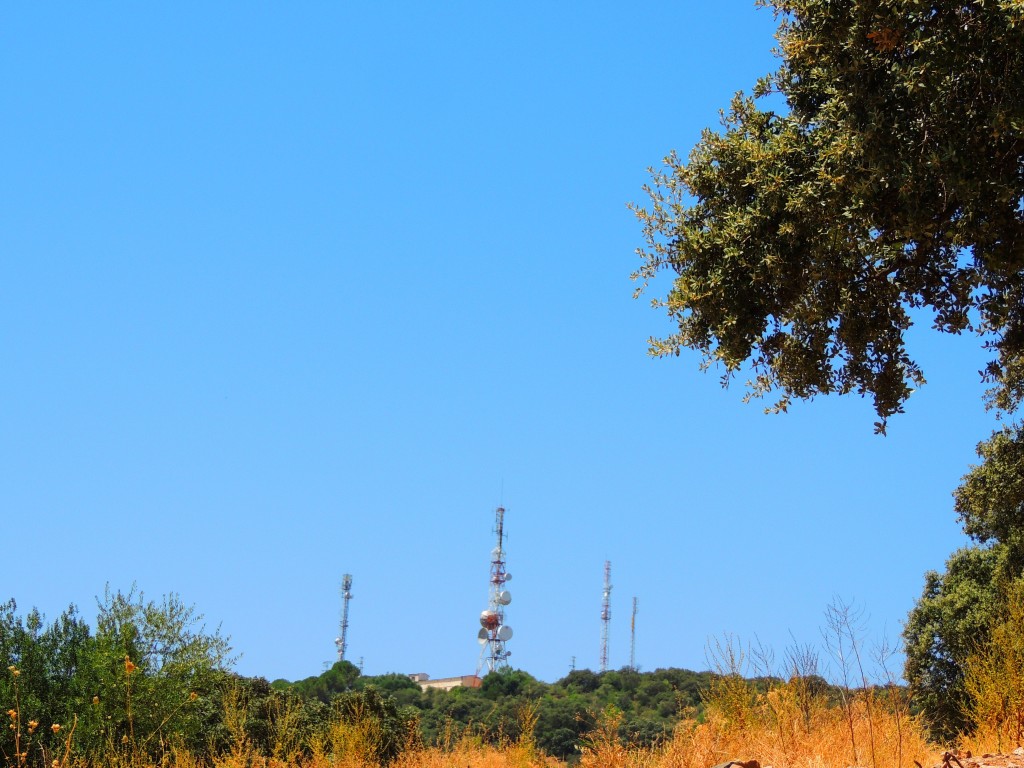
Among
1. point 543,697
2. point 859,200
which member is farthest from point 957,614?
point 543,697

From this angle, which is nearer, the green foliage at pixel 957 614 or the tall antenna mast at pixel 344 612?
the green foliage at pixel 957 614

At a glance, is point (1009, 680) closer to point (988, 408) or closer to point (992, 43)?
point (988, 408)

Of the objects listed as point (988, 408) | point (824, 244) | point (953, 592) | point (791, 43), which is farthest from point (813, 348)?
point (953, 592)

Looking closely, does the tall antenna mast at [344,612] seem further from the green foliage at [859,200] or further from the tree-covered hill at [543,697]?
the green foliage at [859,200]

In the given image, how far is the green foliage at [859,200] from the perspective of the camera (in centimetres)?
1052

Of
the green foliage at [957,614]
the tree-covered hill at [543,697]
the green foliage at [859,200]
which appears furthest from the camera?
the tree-covered hill at [543,697]

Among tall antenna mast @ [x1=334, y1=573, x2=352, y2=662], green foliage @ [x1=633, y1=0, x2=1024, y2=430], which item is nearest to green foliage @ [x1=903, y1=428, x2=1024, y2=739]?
green foliage @ [x1=633, y1=0, x2=1024, y2=430]

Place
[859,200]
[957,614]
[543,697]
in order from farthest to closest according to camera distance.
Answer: [543,697] < [957,614] < [859,200]

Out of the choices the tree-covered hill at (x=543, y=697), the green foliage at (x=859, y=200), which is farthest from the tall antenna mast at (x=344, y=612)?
the green foliage at (x=859, y=200)

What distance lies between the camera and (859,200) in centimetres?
1138

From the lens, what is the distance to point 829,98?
1294 cm

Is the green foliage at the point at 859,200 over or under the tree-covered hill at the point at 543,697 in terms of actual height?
over

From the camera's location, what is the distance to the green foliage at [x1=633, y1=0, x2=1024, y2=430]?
1052cm

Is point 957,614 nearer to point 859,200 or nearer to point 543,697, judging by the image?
point 859,200
